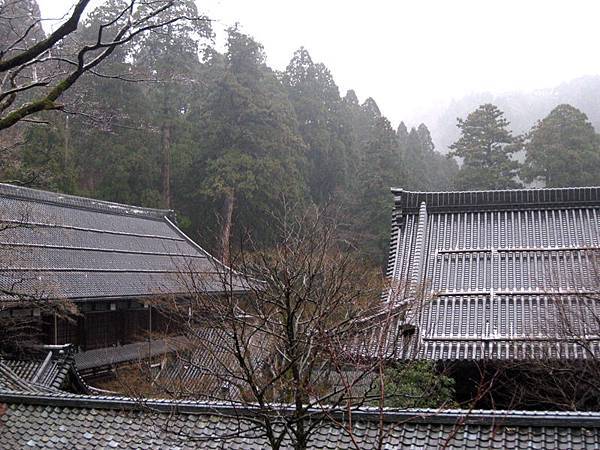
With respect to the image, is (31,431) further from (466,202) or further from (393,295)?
(466,202)

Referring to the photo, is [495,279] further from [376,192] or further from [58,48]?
[376,192]

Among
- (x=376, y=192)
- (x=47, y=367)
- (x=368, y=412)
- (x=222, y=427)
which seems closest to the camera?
(x=368, y=412)

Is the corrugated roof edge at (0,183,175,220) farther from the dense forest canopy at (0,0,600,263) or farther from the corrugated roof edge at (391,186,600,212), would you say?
the corrugated roof edge at (391,186,600,212)

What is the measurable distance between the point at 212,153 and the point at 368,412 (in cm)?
2494

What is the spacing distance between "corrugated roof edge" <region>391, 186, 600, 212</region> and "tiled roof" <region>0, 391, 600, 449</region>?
8.29 meters

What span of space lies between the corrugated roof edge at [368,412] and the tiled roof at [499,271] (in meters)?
3.22

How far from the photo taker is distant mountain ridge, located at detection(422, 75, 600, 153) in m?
67.2

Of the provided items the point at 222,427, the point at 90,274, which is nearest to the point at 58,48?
the point at 222,427

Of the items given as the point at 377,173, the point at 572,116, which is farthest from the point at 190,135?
the point at 572,116

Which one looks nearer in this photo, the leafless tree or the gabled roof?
the leafless tree

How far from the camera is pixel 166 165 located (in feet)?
101

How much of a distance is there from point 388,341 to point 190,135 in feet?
77.4

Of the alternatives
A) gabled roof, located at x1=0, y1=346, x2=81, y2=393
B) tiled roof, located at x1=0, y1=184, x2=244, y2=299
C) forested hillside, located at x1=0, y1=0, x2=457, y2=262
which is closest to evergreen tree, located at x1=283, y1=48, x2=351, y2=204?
forested hillside, located at x1=0, y1=0, x2=457, y2=262

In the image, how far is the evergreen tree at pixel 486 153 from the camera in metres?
30.8
